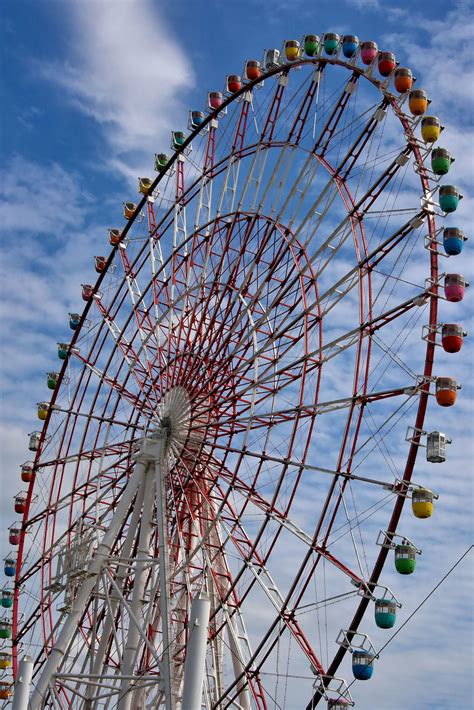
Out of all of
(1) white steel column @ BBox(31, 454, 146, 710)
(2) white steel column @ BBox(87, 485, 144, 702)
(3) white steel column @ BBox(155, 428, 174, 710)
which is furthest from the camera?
(2) white steel column @ BBox(87, 485, 144, 702)

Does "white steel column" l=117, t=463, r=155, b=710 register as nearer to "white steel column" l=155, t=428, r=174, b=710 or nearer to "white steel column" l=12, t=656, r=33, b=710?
"white steel column" l=155, t=428, r=174, b=710

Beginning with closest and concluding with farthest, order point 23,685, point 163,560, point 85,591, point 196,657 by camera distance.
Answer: point 196,657 → point 23,685 → point 163,560 → point 85,591

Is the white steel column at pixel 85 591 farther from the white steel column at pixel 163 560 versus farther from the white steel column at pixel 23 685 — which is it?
the white steel column at pixel 23 685

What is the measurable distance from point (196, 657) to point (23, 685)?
5.83 metres

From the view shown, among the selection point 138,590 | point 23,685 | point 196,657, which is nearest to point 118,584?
point 138,590

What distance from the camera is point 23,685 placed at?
65.2 ft

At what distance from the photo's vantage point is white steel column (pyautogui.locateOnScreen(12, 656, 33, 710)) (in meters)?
19.7

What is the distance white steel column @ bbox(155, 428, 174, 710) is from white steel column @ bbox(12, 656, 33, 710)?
2894 millimetres

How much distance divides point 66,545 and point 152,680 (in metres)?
6.71

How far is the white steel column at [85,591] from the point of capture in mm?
21328

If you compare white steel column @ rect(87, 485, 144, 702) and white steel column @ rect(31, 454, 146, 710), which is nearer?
white steel column @ rect(31, 454, 146, 710)

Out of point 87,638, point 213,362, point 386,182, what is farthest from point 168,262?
point 87,638

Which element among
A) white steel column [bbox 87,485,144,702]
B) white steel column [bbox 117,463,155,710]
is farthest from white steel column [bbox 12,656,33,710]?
white steel column [bbox 87,485,144,702]

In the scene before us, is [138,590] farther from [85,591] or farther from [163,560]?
[163,560]
